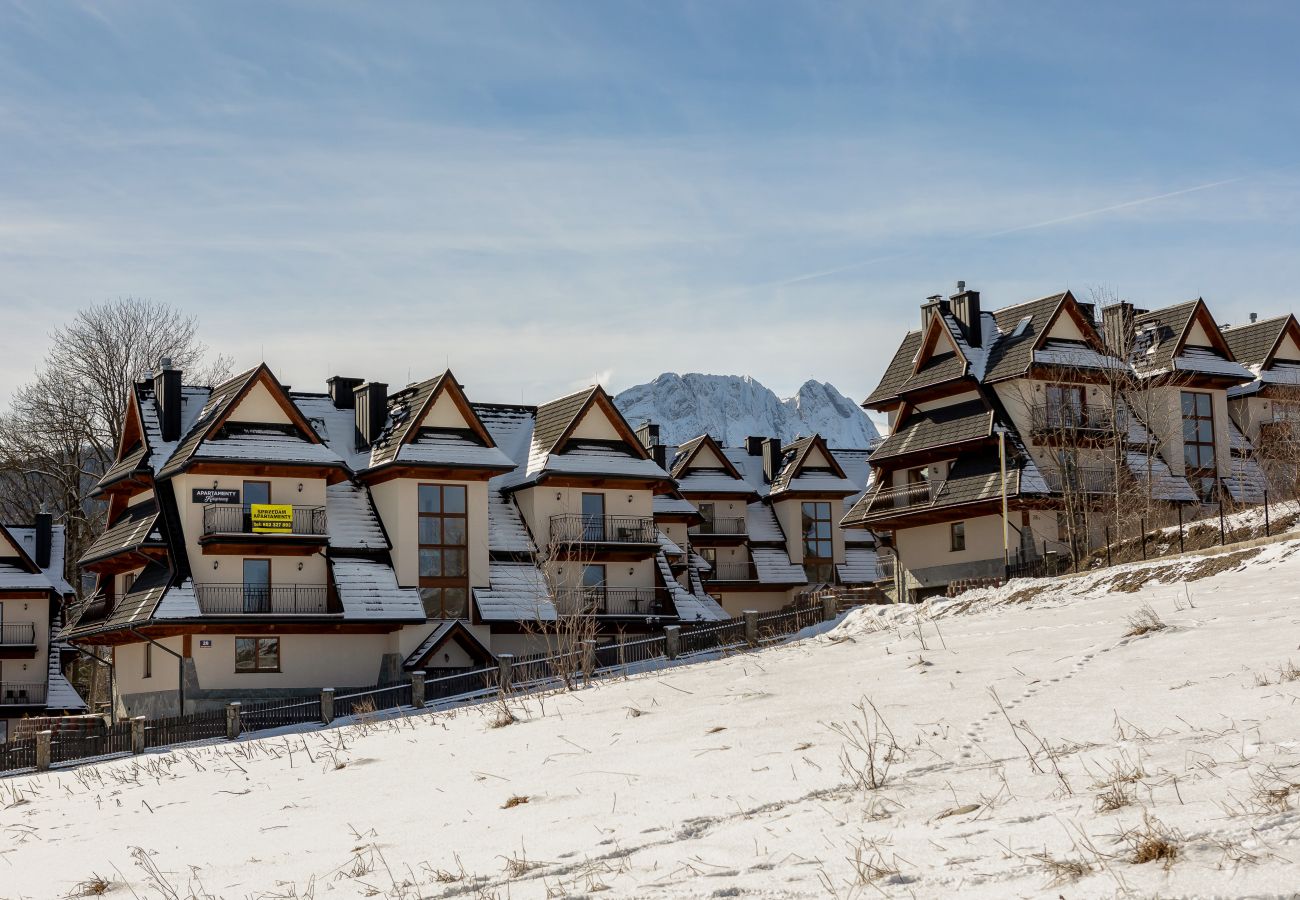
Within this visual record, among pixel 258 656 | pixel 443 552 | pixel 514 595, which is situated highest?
pixel 443 552

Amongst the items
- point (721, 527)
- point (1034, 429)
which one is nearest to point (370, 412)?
point (1034, 429)

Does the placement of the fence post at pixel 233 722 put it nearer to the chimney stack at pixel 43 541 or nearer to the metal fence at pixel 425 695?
the metal fence at pixel 425 695

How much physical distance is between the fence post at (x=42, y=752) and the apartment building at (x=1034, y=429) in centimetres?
2989

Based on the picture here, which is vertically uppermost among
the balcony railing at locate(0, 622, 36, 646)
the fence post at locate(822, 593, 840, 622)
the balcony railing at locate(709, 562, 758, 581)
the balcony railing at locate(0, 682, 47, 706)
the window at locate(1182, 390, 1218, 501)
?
the window at locate(1182, 390, 1218, 501)

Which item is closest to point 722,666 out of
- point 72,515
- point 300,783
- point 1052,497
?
point 300,783

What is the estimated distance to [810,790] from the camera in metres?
13.0

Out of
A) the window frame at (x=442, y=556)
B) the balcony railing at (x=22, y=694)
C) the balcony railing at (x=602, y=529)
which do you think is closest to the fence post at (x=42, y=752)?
the window frame at (x=442, y=556)

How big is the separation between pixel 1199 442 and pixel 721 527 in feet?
84.4

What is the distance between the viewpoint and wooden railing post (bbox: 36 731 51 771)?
34.4 meters

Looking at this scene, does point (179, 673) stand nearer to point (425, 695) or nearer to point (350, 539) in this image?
point (350, 539)

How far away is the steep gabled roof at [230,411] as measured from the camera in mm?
46688

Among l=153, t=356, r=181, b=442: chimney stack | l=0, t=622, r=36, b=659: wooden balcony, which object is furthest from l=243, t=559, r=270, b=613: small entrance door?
l=0, t=622, r=36, b=659: wooden balcony

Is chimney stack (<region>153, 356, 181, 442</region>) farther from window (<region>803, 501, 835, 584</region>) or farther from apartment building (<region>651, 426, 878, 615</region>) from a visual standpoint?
window (<region>803, 501, 835, 584</region>)

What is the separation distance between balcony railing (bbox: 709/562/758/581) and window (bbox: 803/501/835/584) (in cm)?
309
